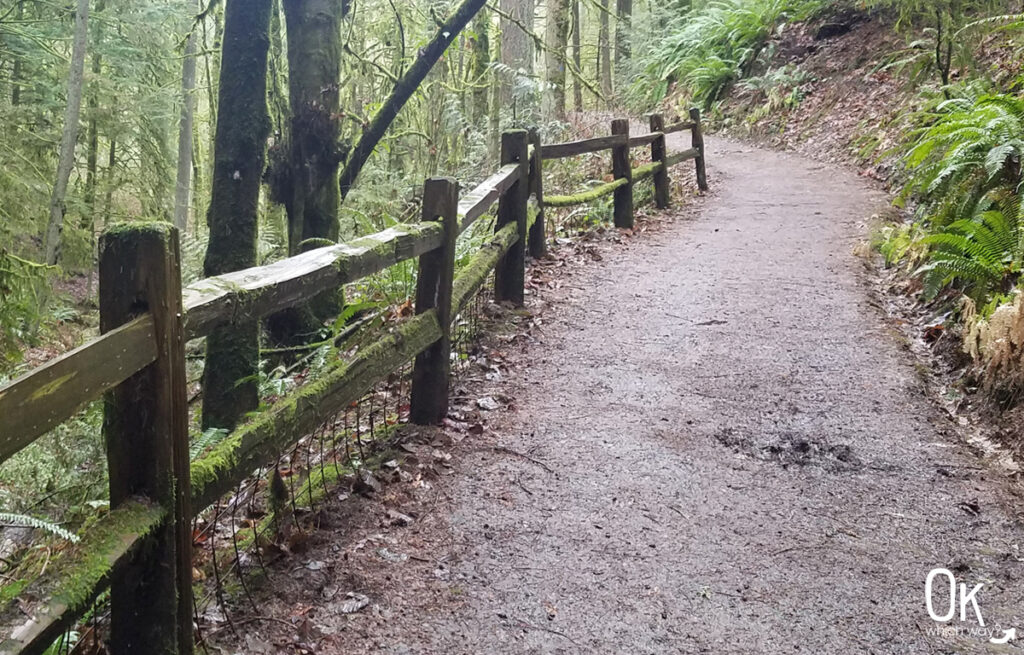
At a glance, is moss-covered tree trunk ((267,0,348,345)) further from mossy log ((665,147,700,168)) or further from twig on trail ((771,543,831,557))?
mossy log ((665,147,700,168))

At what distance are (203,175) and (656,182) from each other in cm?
1729

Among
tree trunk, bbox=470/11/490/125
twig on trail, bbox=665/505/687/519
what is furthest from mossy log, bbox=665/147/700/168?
twig on trail, bbox=665/505/687/519

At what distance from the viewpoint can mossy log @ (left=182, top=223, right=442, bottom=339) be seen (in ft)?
8.09

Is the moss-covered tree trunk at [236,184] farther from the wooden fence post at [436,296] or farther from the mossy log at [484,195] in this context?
the mossy log at [484,195]

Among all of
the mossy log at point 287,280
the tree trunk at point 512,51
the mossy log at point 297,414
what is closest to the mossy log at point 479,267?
the mossy log at point 297,414

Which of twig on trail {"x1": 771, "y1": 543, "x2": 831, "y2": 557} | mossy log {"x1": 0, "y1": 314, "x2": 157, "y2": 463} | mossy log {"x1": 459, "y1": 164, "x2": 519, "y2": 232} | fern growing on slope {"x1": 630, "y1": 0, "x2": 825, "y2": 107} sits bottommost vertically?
twig on trail {"x1": 771, "y1": 543, "x2": 831, "y2": 557}

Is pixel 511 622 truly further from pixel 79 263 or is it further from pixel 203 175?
pixel 203 175

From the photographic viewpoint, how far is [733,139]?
60.0 feet

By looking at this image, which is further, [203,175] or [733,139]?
[203,175]

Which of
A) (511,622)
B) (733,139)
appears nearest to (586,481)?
(511,622)

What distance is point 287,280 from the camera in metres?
2.94

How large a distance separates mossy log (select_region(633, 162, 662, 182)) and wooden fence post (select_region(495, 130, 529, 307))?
12.5 ft

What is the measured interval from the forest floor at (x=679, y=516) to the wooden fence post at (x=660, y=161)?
Answer: 17.8ft

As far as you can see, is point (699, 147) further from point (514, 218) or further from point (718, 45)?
point (718, 45)
